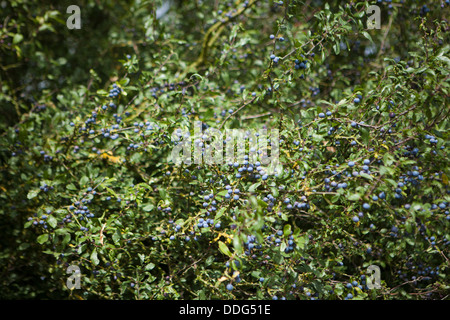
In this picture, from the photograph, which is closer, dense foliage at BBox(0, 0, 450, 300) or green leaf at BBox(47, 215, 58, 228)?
dense foliage at BBox(0, 0, 450, 300)

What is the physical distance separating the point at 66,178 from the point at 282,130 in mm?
1047

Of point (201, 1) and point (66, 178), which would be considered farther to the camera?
point (201, 1)

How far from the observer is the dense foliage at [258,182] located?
1380mm

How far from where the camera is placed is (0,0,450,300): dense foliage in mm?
1380

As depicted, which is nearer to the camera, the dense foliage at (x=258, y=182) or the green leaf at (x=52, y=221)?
the dense foliage at (x=258, y=182)

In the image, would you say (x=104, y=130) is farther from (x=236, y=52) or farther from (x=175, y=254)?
(x=236, y=52)

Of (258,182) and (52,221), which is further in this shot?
(52,221)

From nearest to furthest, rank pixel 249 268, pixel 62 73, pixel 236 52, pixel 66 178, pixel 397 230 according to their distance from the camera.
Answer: pixel 397 230, pixel 249 268, pixel 66 178, pixel 236 52, pixel 62 73

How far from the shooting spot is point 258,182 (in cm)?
142

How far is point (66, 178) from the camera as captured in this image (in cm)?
183

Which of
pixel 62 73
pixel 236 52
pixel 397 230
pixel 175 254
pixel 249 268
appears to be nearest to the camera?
pixel 397 230

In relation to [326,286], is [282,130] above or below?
above
